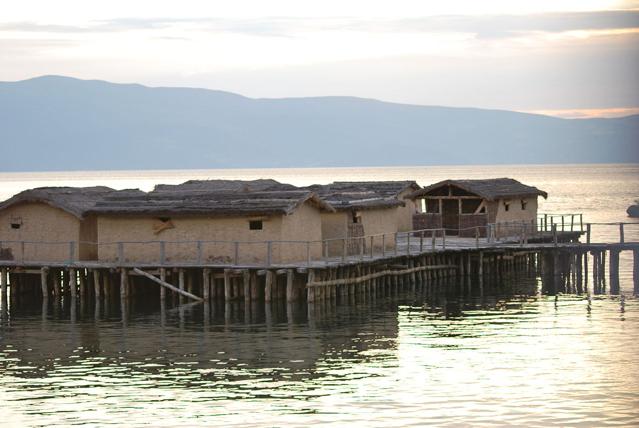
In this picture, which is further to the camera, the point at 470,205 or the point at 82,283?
the point at 470,205

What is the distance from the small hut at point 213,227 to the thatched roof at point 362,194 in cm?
202

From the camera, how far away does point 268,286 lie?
4750cm

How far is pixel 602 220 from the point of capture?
389 feet

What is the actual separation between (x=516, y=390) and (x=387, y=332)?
35.3ft

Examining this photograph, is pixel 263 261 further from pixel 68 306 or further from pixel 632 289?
pixel 632 289

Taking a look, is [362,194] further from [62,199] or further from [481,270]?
[62,199]

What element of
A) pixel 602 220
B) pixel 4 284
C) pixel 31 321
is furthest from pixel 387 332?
pixel 602 220

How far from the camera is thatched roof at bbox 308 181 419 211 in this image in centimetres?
5245

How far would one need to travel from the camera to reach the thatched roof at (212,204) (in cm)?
4716

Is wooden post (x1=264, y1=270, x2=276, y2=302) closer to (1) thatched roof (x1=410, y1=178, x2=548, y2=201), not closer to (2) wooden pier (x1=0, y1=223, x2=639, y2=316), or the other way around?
(2) wooden pier (x1=0, y1=223, x2=639, y2=316)

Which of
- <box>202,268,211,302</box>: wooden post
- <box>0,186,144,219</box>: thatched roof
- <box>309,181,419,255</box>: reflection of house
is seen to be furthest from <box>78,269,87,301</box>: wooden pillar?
<box>309,181,419,255</box>: reflection of house

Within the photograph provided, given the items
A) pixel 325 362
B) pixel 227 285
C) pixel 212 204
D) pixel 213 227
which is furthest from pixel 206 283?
pixel 325 362

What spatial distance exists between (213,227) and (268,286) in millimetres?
3071

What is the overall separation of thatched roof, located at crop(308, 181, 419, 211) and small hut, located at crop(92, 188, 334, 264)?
79.6 inches
